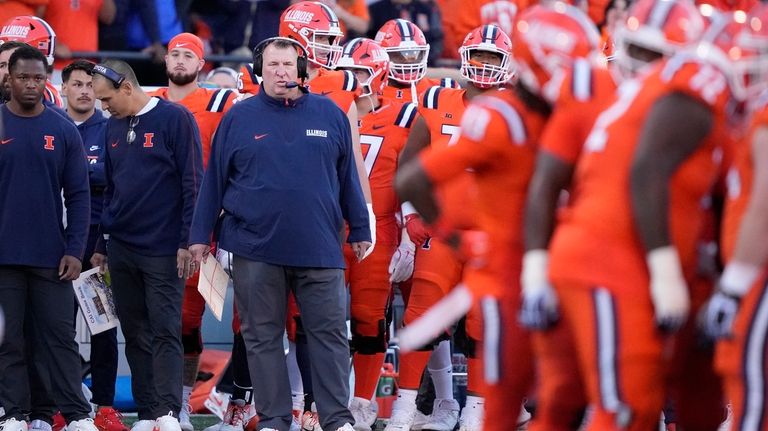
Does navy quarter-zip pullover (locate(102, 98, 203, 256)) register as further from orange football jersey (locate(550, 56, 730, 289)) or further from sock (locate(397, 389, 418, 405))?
Result: orange football jersey (locate(550, 56, 730, 289))

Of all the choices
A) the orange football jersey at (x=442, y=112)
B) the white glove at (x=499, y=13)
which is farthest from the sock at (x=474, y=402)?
the white glove at (x=499, y=13)

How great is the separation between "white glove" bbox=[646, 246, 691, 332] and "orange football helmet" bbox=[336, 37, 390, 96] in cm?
469

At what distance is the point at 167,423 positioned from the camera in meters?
7.98

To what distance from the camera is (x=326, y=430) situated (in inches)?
294

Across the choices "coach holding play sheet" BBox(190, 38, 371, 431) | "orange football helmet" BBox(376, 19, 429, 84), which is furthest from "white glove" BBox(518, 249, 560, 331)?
"orange football helmet" BBox(376, 19, 429, 84)

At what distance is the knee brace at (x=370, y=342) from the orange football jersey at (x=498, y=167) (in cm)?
310

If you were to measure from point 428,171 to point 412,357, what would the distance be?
3.05 metres

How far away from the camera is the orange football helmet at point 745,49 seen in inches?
197

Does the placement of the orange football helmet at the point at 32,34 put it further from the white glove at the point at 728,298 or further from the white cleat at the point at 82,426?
the white glove at the point at 728,298

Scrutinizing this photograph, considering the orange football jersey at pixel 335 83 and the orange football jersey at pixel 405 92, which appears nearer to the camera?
the orange football jersey at pixel 335 83

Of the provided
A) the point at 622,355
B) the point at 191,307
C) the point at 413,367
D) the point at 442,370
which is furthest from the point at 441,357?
the point at 622,355

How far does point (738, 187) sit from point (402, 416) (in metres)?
3.79

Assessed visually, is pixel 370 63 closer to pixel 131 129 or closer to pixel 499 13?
pixel 131 129

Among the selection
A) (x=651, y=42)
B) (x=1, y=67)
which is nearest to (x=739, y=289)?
(x=651, y=42)
